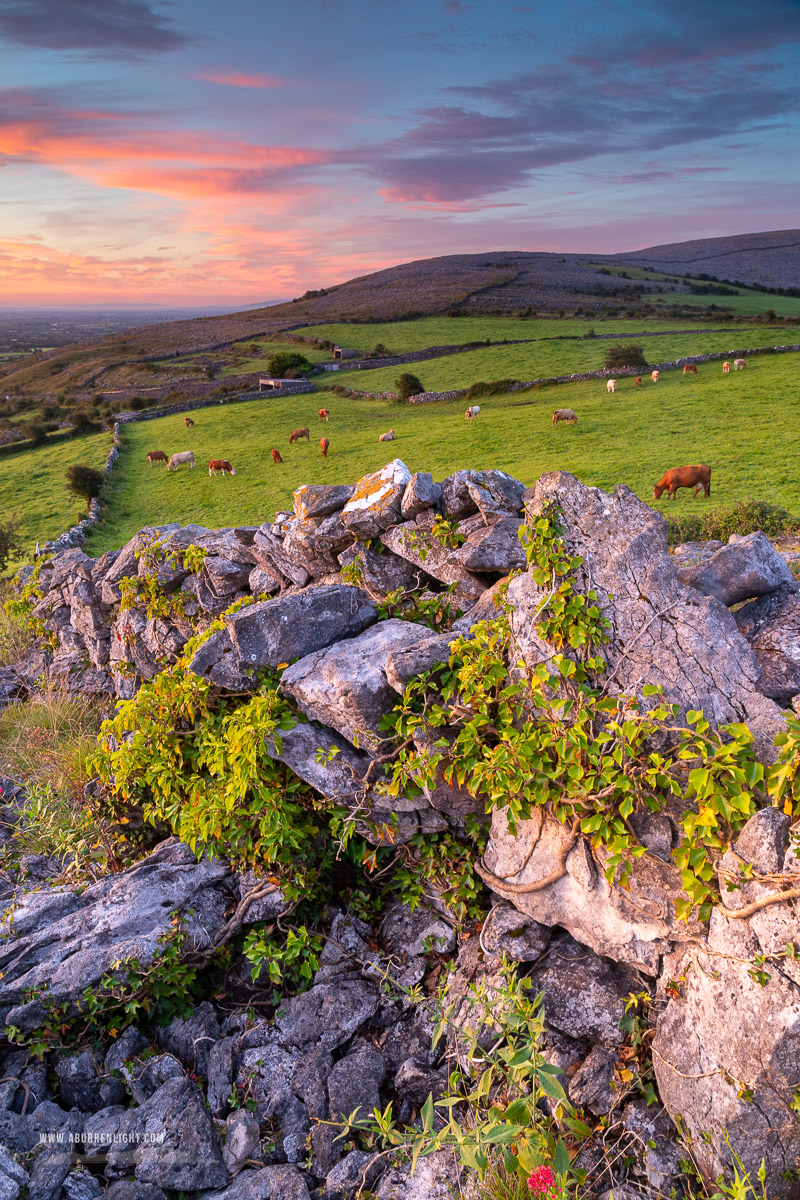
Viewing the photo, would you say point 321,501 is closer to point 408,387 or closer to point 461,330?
point 408,387

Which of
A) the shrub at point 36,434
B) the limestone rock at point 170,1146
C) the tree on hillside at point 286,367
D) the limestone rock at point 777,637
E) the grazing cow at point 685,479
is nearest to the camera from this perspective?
the limestone rock at point 170,1146

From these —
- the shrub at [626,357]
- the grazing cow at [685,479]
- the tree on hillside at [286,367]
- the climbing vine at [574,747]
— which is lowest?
the grazing cow at [685,479]

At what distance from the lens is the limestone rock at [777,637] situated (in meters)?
5.71

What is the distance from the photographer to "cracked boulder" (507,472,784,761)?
17.2 ft

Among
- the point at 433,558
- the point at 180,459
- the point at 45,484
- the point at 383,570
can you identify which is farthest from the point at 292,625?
the point at 45,484

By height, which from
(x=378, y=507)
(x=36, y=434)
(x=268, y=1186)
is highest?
(x=36, y=434)

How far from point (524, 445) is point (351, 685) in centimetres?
2949

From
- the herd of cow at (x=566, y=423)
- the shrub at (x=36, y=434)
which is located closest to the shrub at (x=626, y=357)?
the herd of cow at (x=566, y=423)

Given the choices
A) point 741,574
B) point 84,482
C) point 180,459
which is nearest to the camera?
point 741,574

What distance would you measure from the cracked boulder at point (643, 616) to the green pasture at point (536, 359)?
4621 cm

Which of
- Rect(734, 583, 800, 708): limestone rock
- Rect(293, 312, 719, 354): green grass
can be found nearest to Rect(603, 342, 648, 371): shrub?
Rect(293, 312, 719, 354): green grass

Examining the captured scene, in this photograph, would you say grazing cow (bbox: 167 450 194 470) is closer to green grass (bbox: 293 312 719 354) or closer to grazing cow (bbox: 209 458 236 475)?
grazing cow (bbox: 209 458 236 475)

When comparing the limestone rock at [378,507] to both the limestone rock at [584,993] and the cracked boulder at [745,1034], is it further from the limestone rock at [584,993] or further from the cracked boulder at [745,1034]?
the cracked boulder at [745,1034]

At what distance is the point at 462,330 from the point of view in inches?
3238
